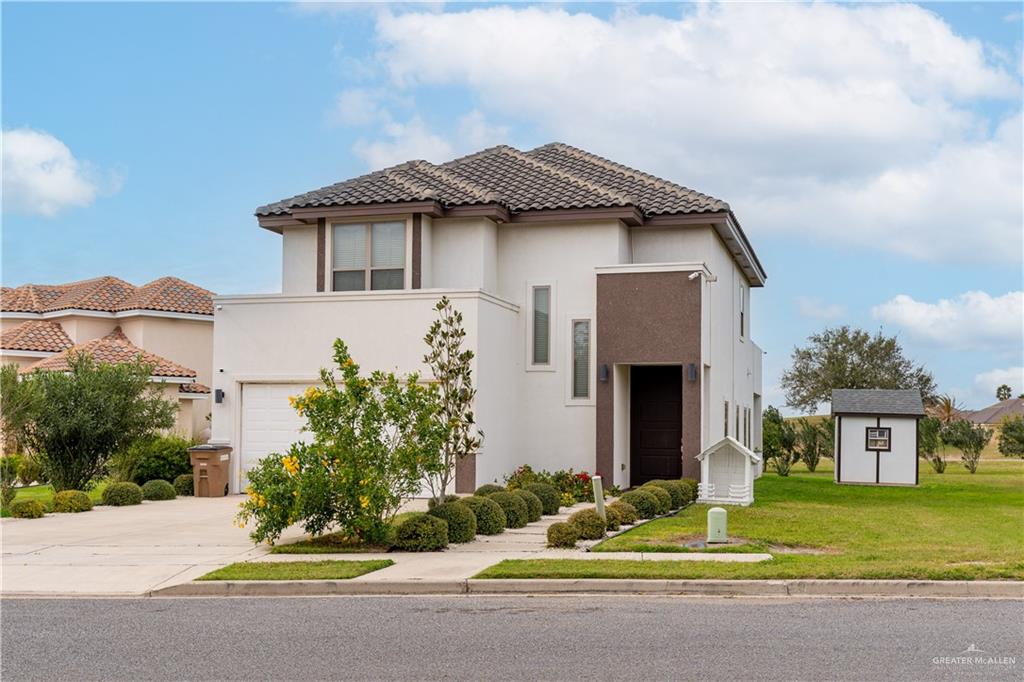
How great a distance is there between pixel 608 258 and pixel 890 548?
1122cm

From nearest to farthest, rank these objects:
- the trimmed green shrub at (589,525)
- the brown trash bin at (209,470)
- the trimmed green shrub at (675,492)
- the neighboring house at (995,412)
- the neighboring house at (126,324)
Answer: the trimmed green shrub at (589,525), the trimmed green shrub at (675,492), the brown trash bin at (209,470), the neighboring house at (126,324), the neighboring house at (995,412)

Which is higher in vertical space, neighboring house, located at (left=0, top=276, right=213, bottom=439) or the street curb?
neighboring house, located at (left=0, top=276, right=213, bottom=439)

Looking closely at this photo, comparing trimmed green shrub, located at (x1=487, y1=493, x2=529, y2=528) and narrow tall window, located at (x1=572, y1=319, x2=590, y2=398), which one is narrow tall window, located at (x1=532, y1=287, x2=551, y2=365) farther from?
trimmed green shrub, located at (x1=487, y1=493, x2=529, y2=528)

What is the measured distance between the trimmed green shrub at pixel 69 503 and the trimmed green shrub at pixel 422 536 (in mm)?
8529

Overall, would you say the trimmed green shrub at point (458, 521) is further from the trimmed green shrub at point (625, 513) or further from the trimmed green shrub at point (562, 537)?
the trimmed green shrub at point (625, 513)

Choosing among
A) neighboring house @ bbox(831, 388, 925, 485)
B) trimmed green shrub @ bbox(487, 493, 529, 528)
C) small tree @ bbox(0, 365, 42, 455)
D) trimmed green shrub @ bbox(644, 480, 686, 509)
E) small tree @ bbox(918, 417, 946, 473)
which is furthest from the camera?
small tree @ bbox(918, 417, 946, 473)

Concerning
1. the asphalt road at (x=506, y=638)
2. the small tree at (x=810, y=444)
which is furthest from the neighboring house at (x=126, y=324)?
the asphalt road at (x=506, y=638)

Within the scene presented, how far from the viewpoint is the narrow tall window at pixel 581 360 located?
80.2 ft

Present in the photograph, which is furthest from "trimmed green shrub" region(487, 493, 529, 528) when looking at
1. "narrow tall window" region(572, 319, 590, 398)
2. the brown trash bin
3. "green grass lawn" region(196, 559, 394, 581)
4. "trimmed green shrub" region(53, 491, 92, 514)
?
the brown trash bin

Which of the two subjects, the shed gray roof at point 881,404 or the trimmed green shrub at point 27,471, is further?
the shed gray roof at point 881,404

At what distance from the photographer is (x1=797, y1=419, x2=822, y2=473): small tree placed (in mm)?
41253

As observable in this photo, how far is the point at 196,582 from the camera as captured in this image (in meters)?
12.2

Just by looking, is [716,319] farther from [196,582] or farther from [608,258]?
[196,582]

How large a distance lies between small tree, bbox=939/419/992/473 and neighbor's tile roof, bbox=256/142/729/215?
20.5 m
